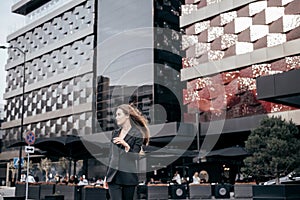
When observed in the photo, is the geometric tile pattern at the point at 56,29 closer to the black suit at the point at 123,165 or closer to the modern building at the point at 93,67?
the modern building at the point at 93,67

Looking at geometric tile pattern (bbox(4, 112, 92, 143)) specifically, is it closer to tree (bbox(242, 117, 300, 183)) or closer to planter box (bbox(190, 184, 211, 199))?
planter box (bbox(190, 184, 211, 199))

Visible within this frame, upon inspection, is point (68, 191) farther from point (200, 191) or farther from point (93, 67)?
point (93, 67)

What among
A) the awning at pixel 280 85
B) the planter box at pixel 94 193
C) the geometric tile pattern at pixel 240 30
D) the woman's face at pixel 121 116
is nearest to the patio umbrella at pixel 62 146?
the planter box at pixel 94 193

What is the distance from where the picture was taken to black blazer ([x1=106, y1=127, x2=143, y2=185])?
4.70m

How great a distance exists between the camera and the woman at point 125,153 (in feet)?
15.4

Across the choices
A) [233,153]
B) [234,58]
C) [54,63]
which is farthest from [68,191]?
[54,63]

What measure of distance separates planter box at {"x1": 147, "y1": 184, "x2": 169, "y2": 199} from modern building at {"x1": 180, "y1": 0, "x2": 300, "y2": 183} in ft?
36.5

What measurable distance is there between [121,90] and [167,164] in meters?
10.3

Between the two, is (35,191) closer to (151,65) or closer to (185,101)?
(185,101)

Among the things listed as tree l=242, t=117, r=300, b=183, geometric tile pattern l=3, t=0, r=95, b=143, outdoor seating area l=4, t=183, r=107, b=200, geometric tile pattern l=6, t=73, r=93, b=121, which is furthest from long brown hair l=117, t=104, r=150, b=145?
geometric tile pattern l=3, t=0, r=95, b=143

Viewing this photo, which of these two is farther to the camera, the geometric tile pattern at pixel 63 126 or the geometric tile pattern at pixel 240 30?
the geometric tile pattern at pixel 63 126

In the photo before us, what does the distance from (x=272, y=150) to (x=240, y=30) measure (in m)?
13.4

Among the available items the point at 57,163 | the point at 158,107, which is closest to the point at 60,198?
the point at 158,107

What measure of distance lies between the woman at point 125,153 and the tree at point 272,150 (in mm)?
16394
